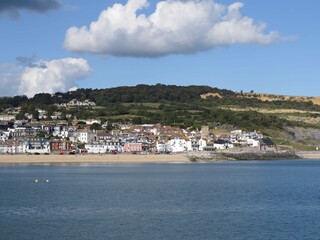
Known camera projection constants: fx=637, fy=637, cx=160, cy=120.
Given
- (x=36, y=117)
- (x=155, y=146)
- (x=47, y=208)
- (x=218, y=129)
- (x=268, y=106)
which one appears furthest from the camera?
(x=268, y=106)

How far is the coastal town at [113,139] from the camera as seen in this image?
91188 mm

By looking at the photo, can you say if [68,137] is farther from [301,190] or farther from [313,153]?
[301,190]

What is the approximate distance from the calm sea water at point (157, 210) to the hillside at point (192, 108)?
7312cm

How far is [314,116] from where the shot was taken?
136250 millimetres

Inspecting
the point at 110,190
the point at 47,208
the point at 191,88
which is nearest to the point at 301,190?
the point at 110,190

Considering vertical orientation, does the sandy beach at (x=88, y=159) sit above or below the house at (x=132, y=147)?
below

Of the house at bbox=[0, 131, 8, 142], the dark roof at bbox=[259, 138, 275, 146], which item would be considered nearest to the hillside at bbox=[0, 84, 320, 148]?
the dark roof at bbox=[259, 138, 275, 146]

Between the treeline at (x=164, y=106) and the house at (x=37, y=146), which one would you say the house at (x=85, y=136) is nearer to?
the house at (x=37, y=146)

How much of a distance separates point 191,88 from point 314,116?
41.7 m

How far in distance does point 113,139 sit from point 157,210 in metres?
70.1

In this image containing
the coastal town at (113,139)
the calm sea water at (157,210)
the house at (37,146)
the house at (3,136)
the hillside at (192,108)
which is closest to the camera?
the calm sea water at (157,210)

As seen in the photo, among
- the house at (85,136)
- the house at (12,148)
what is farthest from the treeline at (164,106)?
the house at (12,148)

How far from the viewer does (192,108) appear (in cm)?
13400

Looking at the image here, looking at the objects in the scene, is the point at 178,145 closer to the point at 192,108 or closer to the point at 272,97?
the point at 192,108
